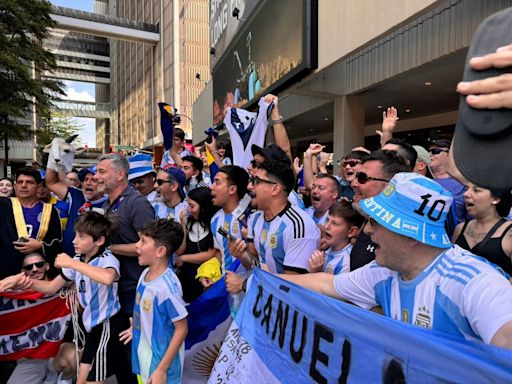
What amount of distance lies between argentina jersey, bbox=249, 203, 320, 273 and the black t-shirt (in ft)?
1.00

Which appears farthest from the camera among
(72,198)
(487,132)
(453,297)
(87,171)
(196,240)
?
(87,171)

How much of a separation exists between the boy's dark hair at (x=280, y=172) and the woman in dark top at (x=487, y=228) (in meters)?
1.29

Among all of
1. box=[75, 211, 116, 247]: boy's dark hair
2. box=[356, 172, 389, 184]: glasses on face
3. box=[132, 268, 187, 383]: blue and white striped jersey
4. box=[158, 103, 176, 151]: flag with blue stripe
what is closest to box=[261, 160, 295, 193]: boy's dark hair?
box=[356, 172, 389, 184]: glasses on face

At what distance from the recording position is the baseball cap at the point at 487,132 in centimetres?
86

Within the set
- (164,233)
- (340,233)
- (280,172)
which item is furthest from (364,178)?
(164,233)

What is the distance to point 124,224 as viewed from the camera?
3.71m

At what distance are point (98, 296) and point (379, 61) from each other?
11.3m

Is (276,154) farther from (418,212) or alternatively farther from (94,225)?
(418,212)

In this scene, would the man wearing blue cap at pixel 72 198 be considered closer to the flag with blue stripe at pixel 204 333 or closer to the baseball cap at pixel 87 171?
the baseball cap at pixel 87 171

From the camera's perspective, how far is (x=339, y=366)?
1758 millimetres

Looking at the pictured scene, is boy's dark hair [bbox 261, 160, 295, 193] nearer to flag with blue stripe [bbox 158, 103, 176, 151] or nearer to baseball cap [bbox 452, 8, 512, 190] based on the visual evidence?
baseball cap [bbox 452, 8, 512, 190]

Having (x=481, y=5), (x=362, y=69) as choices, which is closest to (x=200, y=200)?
(x=481, y=5)

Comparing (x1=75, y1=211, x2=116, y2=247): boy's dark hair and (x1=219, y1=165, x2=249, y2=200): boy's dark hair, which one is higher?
(x1=219, y1=165, x2=249, y2=200): boy's dark hair

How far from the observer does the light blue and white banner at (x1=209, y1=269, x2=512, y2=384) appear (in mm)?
1349
